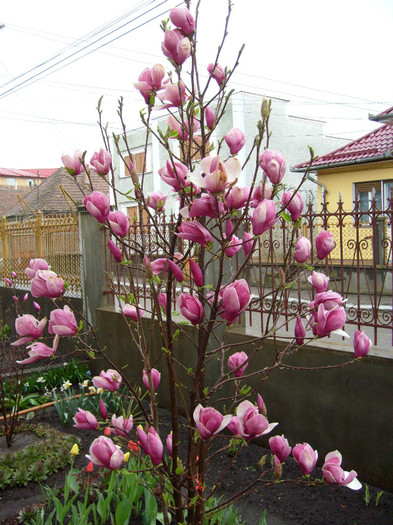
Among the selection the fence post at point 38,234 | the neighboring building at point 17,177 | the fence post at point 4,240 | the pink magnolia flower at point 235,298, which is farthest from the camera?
the neighboring building at point 17,177

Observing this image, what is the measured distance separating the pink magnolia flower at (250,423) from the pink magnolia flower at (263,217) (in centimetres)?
52

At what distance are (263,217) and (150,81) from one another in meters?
0.69

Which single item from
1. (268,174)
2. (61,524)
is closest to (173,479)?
(61,524)

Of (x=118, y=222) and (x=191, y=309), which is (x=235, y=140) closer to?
(x=118, y=222)

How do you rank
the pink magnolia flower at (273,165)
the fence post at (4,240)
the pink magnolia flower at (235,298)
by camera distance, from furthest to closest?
the fence post at (4,240) → the pink magnolia flower at (273,165) → the pink magnolia flower at (235,298)

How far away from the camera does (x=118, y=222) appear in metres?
1.62

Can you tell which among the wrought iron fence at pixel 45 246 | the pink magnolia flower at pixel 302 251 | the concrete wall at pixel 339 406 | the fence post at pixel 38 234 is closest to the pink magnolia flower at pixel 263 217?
the pink magnolia flower at pixel 302 251

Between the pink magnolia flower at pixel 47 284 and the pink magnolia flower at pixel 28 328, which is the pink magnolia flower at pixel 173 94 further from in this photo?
the pink magnolia flower at pixel 28 328

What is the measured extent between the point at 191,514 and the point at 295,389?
2.03 metres

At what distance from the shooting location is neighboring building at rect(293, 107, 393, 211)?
1277 cm

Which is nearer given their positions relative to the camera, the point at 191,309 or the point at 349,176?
the point at 191,309

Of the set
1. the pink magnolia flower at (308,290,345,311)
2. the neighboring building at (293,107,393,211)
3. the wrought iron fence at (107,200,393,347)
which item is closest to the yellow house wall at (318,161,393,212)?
the neighboring building at (293,107,393,211)

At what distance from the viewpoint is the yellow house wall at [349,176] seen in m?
13.5

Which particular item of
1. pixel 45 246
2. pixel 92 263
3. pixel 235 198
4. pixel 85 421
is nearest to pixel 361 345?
pixel 235 198
